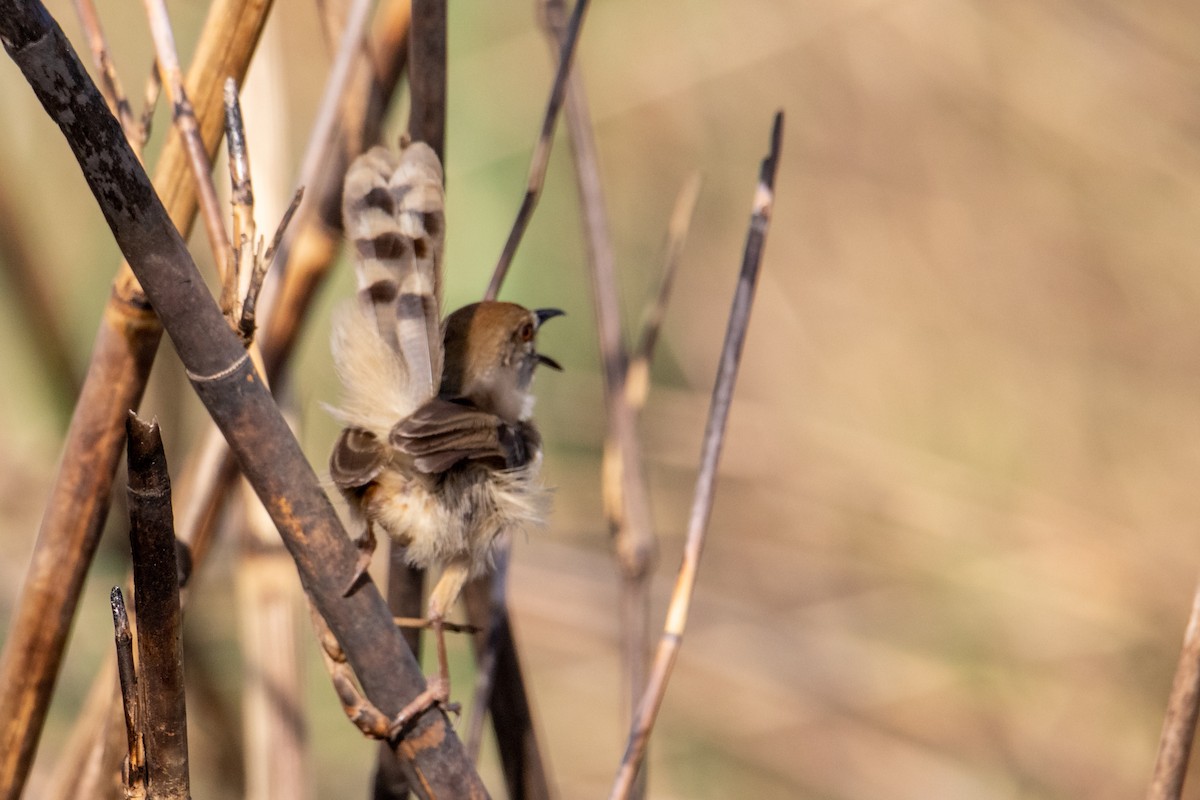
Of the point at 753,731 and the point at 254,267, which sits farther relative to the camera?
the point at 753,731

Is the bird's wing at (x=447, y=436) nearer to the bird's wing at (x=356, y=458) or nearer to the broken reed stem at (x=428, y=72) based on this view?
the bird's wing at (x=356, y=458)

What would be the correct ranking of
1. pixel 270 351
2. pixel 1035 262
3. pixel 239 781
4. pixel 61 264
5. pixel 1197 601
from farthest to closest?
pixel 1035 262 → pixel 61 264 → pixel 239 781 → pixel 270 351 → pixel 1197 601

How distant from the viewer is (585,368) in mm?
4875

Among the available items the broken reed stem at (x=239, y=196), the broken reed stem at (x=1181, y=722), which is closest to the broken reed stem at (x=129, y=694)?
the broken reed stem at (x=239, y=196)

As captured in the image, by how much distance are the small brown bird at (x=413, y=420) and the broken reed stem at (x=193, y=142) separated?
0.81ft

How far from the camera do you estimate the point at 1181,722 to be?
1293 mm

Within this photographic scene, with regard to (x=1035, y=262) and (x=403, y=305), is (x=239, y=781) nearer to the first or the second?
(x=403, y=305)

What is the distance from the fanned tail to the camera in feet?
5.13

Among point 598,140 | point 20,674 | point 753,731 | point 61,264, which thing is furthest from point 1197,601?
point 598,140

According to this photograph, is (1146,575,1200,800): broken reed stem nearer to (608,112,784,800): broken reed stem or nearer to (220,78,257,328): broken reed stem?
(608,112,784,800): broken reed stem

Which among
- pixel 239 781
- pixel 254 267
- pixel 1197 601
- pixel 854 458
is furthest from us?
pixel 854 458

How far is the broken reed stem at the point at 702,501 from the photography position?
54.9 inches

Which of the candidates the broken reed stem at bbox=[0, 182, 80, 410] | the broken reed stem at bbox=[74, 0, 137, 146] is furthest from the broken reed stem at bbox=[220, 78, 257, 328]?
the broken reed stem at bbox=[0, 182, 80, 410]

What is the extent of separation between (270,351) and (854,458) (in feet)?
9.45
